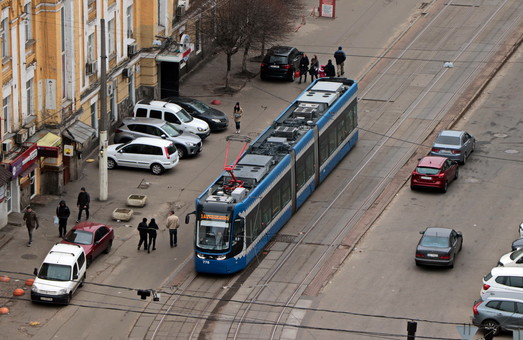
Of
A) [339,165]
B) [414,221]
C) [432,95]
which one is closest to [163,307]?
[414,221]

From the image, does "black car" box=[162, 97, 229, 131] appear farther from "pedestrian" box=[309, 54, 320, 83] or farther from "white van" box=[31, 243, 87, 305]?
"white van" box=[31, 243, 87, 305]

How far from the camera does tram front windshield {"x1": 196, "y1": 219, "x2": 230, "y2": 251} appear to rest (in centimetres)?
5434

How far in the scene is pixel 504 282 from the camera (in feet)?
169

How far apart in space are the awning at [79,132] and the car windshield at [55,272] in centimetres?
1234

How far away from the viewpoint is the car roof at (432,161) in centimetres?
6438

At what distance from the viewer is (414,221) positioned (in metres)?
61.7

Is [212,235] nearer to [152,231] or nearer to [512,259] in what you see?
[152,231]

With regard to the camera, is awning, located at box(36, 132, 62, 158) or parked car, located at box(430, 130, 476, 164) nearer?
awning, located at box(36, 132, 62, 158)

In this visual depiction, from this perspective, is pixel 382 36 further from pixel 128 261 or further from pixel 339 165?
pixel 128 261

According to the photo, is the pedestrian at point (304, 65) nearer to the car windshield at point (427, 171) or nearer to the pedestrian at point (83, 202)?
the car windshield at point (427, 171)

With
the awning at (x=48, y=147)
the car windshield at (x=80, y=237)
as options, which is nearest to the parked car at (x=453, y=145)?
the awning at (x=48, y=147)

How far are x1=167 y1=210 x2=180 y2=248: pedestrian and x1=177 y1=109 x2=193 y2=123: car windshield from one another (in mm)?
13734

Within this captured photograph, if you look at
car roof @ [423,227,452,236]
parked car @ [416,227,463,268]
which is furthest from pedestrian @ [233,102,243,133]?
parked car @ [416,227,463,268]

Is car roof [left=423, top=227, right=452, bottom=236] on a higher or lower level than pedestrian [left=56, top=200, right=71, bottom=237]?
higher
